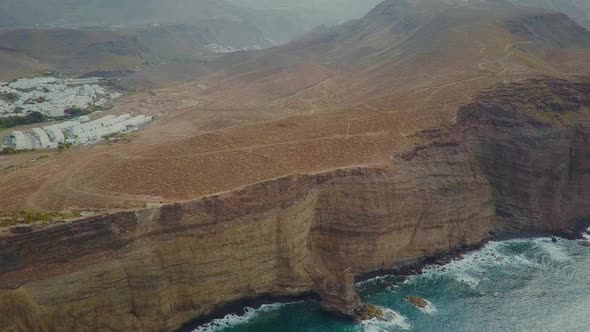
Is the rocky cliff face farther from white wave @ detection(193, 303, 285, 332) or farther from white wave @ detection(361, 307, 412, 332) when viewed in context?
white wave @ detection(361, 307, 412, 332)

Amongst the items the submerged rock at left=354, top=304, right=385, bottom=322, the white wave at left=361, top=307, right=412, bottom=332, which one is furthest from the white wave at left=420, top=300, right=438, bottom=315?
the submerged rock at left=354, top=304, right=385, bottom=322

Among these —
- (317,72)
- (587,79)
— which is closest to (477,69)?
(587,79)

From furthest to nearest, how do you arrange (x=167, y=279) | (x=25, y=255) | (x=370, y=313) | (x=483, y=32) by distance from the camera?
(x=483, y=32) < (x=370, y=313) < (x=167, y=279) < (x=25, y=255)

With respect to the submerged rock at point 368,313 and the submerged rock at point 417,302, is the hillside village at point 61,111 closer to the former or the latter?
the submerged rock at point 368,313

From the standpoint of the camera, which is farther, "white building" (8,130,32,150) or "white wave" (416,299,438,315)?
"white building" (8,130,32,150)

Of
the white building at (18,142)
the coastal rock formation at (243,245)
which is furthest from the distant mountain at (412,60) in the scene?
the white building at (18,142)

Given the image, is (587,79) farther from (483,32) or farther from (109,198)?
(109,198)
